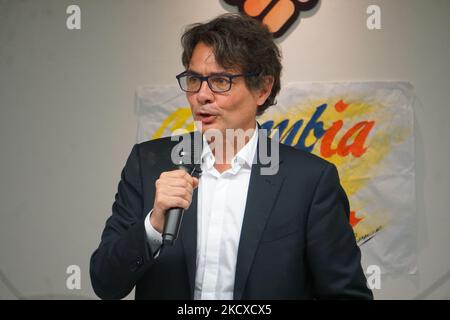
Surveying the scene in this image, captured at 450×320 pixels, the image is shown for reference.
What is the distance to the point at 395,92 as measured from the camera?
2.44 m

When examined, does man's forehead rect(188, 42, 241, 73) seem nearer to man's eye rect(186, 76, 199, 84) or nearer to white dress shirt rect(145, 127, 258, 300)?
man's eye rect(186, 76, 199, 84)

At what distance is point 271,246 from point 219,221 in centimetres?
15

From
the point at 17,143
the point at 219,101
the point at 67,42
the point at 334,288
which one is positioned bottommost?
the point at 334,288

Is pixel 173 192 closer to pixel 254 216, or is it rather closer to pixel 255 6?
pixel 254 216

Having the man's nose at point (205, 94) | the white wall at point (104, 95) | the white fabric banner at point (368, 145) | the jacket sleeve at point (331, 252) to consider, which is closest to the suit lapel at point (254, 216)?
the jacket sleeve at point (331, 252)

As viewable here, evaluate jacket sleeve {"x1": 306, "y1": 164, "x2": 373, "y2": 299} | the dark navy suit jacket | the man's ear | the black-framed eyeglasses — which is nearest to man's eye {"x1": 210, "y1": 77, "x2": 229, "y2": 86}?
the black-framed eyeglasses

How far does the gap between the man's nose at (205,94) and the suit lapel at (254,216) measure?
212 millimetres

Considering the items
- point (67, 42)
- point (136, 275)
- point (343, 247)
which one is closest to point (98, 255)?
point (136, 275)

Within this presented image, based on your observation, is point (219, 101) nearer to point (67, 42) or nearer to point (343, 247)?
point (343, 247)

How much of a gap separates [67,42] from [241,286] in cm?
192

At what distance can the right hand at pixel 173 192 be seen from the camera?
3.27 feet

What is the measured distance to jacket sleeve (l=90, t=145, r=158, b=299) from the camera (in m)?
1.06

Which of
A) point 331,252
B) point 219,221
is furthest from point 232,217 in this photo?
point 331,252

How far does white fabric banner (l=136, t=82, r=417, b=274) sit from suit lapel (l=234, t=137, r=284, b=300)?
120 centimetres
